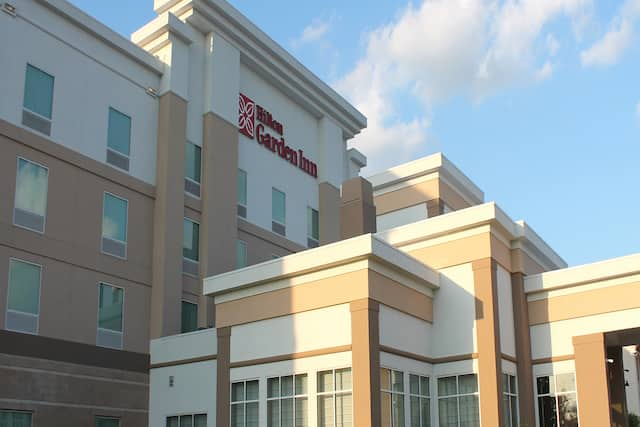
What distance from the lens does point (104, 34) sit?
28.7m

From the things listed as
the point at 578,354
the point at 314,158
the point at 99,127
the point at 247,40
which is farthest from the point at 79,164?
the point at 578,354

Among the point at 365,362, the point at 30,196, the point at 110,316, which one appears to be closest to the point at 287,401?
the point at 365,362

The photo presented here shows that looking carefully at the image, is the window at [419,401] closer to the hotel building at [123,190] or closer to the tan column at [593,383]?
the tan column at [593,383]

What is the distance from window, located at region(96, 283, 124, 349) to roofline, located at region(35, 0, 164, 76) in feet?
29.7

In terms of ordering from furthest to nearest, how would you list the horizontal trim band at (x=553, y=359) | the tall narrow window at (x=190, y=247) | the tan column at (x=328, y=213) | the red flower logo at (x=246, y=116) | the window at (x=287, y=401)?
1. the tan column at (x=328, y=213)
2. the red flower logo at (x=246, y=116)
3. the tall narrow window at (x=190, y=247)
4. the horizontal trim band at (x=553, y=359)
5. the window at (x=287, y=401)

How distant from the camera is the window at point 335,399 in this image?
20922 mm

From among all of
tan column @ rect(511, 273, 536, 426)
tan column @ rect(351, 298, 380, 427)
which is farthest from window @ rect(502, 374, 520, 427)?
tan column @ rect(351, 298, 380, 427)

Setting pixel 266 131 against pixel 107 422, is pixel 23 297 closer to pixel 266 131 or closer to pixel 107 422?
pixel 107 422

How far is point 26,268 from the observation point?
966 inches

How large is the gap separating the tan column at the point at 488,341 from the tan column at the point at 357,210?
174 inches

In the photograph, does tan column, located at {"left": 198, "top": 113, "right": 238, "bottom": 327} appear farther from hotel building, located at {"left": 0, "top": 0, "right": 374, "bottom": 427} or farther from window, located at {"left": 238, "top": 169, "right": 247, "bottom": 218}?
window, located at {"left": 238, "top": 169, "right": 247, "bottom": 218}

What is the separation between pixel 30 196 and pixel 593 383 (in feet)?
60.7

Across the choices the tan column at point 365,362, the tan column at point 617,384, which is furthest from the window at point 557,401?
the tan column at point 365,362

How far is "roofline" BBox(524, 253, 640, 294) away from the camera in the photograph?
22.9 meters
